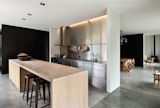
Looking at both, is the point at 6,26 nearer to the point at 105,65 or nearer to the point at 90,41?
the point at 90,41

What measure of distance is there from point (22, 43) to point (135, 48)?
910 cm

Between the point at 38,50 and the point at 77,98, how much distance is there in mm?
5640

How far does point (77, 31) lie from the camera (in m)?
5.17

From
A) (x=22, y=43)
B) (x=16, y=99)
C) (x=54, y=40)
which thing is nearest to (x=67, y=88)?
(x=16, y=99)

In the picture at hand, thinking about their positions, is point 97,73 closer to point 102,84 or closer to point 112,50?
point 102,84

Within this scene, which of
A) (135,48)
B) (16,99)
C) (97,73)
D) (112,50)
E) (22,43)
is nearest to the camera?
(16,99)

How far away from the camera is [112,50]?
10.5ft

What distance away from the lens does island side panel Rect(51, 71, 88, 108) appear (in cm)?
149

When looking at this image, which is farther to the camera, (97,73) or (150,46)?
(150,46)

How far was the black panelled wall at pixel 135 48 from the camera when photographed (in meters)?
8.33

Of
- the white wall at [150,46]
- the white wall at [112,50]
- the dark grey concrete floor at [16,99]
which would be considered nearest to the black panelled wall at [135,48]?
the white wall at [150,46]

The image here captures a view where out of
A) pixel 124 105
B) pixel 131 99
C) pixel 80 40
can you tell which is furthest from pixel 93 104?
pixel 80 40

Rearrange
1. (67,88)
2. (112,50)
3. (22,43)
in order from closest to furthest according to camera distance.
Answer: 1. (67,88)
2. (112,50)
3. (22,43)

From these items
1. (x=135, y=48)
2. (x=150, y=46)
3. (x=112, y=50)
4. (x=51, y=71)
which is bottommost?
(x=51, y=71)
